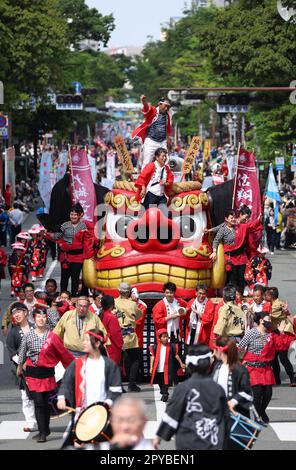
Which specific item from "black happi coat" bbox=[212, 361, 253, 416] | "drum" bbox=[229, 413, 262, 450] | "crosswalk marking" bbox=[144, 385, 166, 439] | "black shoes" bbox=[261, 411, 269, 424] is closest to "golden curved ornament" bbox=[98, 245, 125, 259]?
"crosswalk marking" bbox=[144, 385, 166, 439]

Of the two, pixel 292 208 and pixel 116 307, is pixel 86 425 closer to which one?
pixel 116 307

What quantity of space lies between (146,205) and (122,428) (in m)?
11.5

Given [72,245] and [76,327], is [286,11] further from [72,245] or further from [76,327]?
[76,327]

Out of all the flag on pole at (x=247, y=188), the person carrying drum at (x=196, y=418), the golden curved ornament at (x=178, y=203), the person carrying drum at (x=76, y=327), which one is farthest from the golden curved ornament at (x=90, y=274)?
the person carrying drum at (x=196, y=418)

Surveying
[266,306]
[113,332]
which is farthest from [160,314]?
[266,306]

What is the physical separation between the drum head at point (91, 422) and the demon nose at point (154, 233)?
7.28 m

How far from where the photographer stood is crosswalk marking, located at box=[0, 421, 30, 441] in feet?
53.3

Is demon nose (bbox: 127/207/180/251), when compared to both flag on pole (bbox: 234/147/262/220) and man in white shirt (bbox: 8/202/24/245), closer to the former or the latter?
flag on pole (bbox: 234/147/262/220)

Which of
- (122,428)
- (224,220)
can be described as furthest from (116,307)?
(122,428)

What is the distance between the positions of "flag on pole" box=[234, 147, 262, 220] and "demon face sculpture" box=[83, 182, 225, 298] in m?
1.44

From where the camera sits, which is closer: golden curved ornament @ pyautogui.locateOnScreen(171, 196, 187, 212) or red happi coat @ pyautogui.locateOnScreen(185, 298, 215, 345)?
red happi coat @ pyautogui.locateOnScreen(185, 298, 215, 345)

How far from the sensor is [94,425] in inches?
493

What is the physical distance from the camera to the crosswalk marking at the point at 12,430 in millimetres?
16234

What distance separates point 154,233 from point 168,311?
111cm
